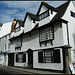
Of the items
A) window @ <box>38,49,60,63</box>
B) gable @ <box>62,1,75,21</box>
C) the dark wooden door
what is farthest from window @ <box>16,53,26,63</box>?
gable @ <box>62,1,75,21</box>

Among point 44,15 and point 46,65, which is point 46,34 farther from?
point 46,65

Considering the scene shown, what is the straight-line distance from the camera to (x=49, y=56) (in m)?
14.1

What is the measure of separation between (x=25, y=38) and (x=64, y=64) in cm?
957

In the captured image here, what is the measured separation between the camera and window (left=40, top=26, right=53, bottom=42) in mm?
14414

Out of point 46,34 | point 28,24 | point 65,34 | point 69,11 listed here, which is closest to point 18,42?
point 28,24

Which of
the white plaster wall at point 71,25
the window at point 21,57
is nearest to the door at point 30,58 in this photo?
the window at point 21,57

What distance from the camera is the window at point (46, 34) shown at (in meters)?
14.4

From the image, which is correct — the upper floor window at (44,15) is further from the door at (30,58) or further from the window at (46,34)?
the door at (30,58)

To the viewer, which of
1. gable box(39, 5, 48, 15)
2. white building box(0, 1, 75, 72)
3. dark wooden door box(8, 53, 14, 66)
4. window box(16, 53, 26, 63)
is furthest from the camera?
dark wooden door box(8, 53, 14, 66)

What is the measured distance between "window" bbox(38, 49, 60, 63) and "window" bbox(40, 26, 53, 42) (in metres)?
1.80

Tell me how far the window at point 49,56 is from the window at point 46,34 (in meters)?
1.80

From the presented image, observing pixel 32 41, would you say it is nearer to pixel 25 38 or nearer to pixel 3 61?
pixel 25 38

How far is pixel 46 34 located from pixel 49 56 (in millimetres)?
3031

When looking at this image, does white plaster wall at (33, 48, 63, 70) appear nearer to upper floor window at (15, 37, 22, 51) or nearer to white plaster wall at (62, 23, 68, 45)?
white plaster wall at (62, 23, 68, 45)
